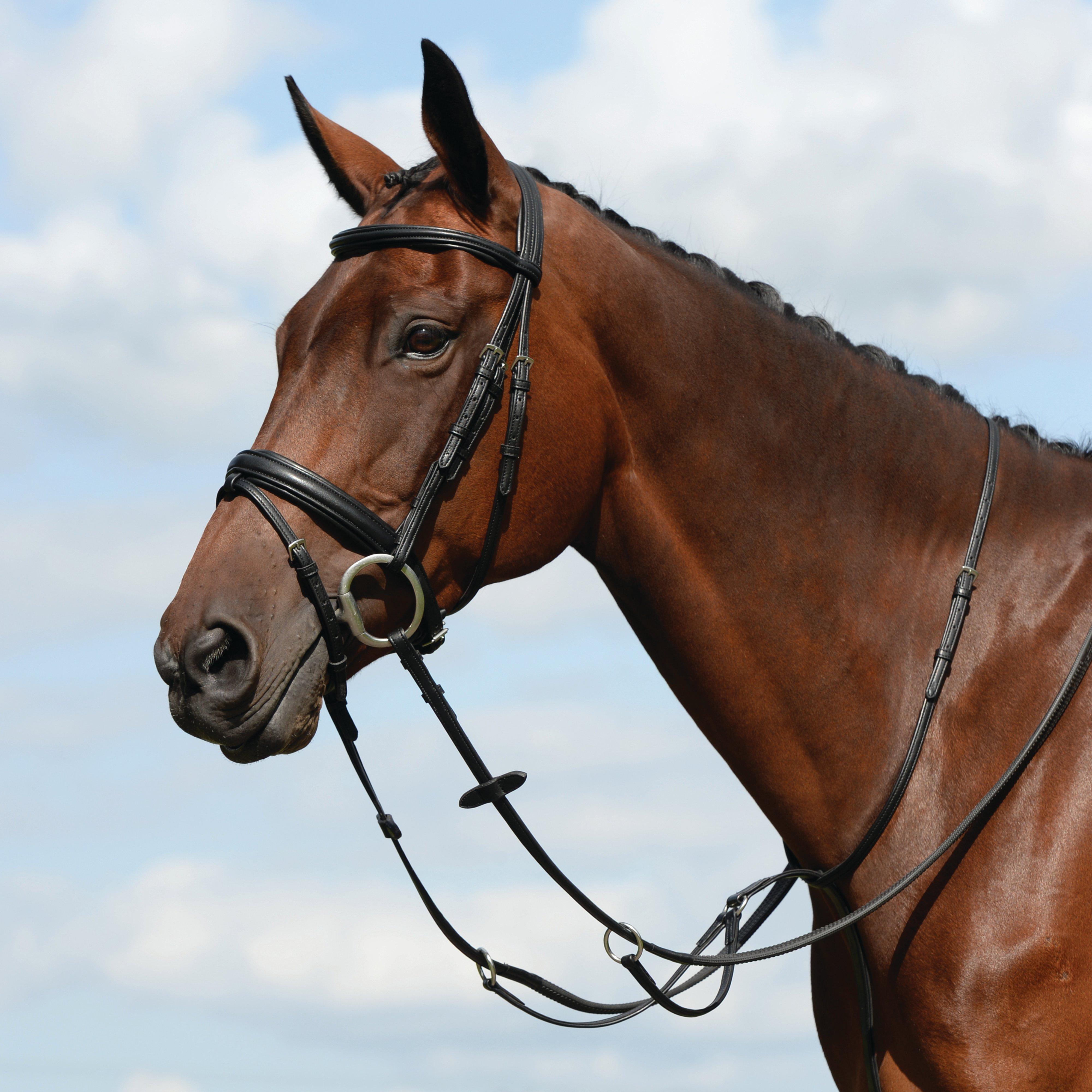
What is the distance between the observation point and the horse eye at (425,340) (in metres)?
3.53

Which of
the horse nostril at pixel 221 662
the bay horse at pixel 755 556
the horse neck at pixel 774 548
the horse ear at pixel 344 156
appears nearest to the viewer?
the horse nostril at pixel 221 662

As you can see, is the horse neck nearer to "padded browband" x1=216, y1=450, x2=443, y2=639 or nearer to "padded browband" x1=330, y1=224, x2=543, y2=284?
"padded browband" x1=330, y1=224, x2=543, y2=284

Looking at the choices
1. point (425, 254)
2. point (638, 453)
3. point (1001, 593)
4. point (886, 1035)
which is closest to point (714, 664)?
point (638, 453)

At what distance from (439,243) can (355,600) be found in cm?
109

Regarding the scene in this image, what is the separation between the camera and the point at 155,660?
10.8 feet

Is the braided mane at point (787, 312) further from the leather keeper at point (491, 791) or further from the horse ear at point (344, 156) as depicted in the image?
the leather keeper at point (491, 791)

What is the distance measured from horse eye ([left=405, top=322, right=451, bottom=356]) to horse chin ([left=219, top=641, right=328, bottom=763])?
888 mm

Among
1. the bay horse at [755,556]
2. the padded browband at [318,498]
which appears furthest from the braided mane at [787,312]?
the padded browband at [318,498]

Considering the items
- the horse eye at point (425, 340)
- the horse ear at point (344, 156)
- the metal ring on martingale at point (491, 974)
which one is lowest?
the metal ring on martingale at point (491, 974)

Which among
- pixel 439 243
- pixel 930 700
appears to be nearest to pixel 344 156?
pixel 439 243

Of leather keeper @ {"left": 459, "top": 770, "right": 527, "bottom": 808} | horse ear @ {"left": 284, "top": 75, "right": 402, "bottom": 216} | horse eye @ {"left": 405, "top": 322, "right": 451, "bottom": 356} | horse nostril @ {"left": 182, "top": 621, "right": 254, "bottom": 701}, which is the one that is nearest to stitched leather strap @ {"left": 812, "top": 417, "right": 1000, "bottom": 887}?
leather keeper @ {"left": 459, "top": 770, "right": 527, "bottom": 808}

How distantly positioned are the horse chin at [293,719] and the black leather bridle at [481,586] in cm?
6

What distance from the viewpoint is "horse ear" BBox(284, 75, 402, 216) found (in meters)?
4.27

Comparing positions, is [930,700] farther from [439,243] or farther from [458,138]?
[458,138]
